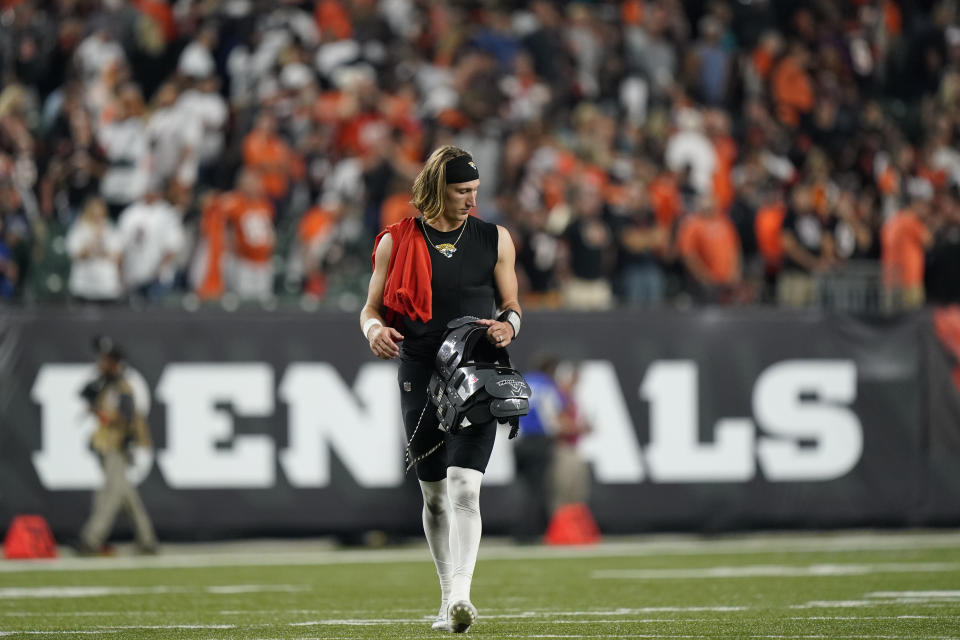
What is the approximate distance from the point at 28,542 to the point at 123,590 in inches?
133

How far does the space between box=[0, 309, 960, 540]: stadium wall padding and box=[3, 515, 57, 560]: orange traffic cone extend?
37cm

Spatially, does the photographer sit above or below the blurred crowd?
below

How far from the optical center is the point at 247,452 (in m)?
14.7

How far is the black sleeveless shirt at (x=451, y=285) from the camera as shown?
7613 mm

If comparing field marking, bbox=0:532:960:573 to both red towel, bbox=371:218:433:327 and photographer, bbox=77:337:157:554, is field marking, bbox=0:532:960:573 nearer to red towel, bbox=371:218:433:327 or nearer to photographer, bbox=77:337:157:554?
photographer, bbox=77:337:157:554

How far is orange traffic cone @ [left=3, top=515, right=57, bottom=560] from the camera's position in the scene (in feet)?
45.3

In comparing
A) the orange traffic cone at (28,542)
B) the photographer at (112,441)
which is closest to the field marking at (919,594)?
the photographer at (112,441)

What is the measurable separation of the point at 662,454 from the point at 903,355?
2.49m

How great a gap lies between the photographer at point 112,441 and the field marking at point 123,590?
115 inches

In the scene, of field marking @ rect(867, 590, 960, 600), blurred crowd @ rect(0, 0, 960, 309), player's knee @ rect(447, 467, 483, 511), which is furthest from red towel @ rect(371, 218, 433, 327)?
blurred crowd @ rect(0, 0, 960, 309)

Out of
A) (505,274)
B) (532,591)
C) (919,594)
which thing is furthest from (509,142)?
(505,274)

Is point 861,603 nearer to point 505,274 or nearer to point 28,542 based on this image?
point 505,274

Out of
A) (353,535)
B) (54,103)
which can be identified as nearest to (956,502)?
(353,535)

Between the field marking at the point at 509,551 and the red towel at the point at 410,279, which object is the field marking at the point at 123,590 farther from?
the red towel at the point at 410,279
